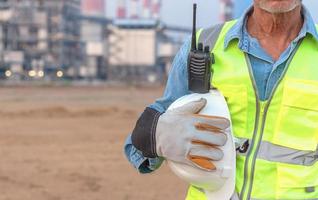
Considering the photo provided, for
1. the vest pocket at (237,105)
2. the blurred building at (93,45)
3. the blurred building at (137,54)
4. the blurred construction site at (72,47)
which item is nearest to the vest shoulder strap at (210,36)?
the vest pocket at (237,105)

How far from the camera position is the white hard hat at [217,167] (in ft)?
5.47

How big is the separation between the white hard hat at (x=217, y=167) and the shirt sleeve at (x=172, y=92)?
0.45ft

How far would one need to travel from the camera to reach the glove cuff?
5.74 ft

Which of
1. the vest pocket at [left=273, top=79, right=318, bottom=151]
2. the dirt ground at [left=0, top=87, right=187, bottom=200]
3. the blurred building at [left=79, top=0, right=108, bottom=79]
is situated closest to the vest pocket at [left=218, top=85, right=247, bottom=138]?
the vest pocket at [left=273, top=79, right=318, bottom=151]

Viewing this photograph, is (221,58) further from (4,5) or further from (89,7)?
(89,7)

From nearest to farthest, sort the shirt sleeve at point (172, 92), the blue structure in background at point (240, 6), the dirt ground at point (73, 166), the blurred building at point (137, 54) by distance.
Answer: the shirt sleeve at point (172, 92)
the blue structure in background at point (240, 6)
the dirt ground at point (73, 166)
the blurred building at point (137, 54)

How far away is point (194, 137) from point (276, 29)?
17.7 inches

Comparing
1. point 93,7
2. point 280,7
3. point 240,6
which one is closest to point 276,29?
point 280,7

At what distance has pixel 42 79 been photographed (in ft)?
211

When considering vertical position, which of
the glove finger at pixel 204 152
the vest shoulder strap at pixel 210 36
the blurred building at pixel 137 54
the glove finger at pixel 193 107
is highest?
the vest shoulder strap at pixel 210 36

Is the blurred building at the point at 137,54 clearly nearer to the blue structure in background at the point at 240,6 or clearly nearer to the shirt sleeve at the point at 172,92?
the blue structure in background at the point at 240,6

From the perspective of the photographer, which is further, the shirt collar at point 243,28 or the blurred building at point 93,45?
the blurred building at point 93,45

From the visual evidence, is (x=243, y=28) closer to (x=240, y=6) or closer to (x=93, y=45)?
(x=240, y=6)

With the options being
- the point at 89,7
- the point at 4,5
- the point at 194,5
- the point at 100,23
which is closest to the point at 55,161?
the point at 194,5
